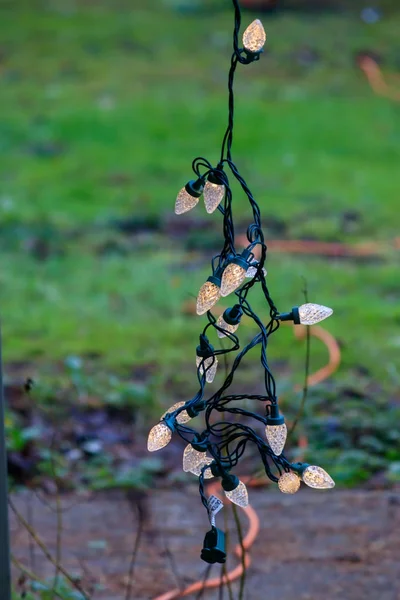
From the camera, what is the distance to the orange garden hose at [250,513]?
8.82 feet

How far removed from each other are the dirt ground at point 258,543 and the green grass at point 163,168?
96 cm

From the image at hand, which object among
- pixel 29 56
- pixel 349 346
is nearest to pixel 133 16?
pixel 29 56

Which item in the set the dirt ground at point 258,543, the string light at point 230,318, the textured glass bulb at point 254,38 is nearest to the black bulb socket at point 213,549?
the string light at point 230,318

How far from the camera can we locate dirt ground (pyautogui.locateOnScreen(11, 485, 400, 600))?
279cm

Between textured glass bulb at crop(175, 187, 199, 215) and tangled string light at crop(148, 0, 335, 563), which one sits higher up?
textured glass bulb at crop(175, 187, 199, 215)

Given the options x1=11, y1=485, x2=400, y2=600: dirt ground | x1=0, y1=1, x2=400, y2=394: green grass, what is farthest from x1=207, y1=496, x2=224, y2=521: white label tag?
x1=0, y1=1, x2=400, y2=394: green grass

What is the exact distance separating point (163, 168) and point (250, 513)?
4004mm

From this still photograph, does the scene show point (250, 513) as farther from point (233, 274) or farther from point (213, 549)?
point (233, 274)

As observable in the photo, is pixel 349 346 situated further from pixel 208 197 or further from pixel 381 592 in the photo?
pixel 208 197

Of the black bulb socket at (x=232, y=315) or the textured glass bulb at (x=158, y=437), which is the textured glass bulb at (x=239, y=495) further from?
the black bulb socket at (x=232, y=315)

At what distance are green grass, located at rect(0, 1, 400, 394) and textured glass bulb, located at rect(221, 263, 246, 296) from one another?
8.85 ft

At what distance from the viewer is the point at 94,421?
3.90 meters

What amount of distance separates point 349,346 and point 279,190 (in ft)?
7.06

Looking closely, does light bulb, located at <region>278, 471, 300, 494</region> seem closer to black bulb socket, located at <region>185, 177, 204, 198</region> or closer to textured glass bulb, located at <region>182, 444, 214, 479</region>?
textured glass bulb, located at <region>182, 444, 214, 479</region>
